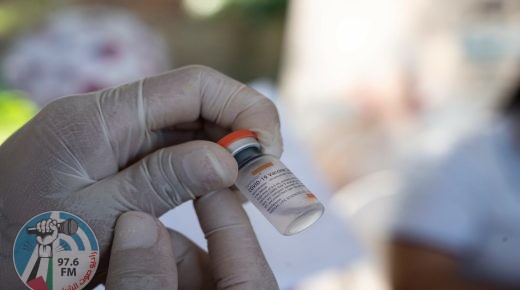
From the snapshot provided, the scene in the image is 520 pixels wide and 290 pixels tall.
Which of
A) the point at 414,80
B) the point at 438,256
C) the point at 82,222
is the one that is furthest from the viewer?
the point at 414,80

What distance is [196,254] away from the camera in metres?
0.64

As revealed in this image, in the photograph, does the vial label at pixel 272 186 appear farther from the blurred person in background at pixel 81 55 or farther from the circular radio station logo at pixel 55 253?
the blurred person in background at pixel 81 55

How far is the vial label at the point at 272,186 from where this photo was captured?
0.53m

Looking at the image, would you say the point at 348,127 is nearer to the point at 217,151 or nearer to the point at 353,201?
the point at 353,201

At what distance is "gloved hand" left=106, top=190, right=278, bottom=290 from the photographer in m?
0.53

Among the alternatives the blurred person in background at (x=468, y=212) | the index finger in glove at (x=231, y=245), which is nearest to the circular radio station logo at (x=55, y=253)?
the index finger in glove at (x=231, y=245)

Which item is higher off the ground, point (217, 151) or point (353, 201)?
point (217, 151)

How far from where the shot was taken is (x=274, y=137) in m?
0.61

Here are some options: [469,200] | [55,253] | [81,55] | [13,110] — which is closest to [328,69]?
[469,200]

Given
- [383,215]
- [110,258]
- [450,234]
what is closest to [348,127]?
[383,215]

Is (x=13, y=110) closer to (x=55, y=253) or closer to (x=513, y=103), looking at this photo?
(x=55, y=253)

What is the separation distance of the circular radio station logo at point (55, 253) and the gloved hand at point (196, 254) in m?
0.03

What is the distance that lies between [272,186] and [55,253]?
205 millimetres

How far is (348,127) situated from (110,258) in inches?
31.6
